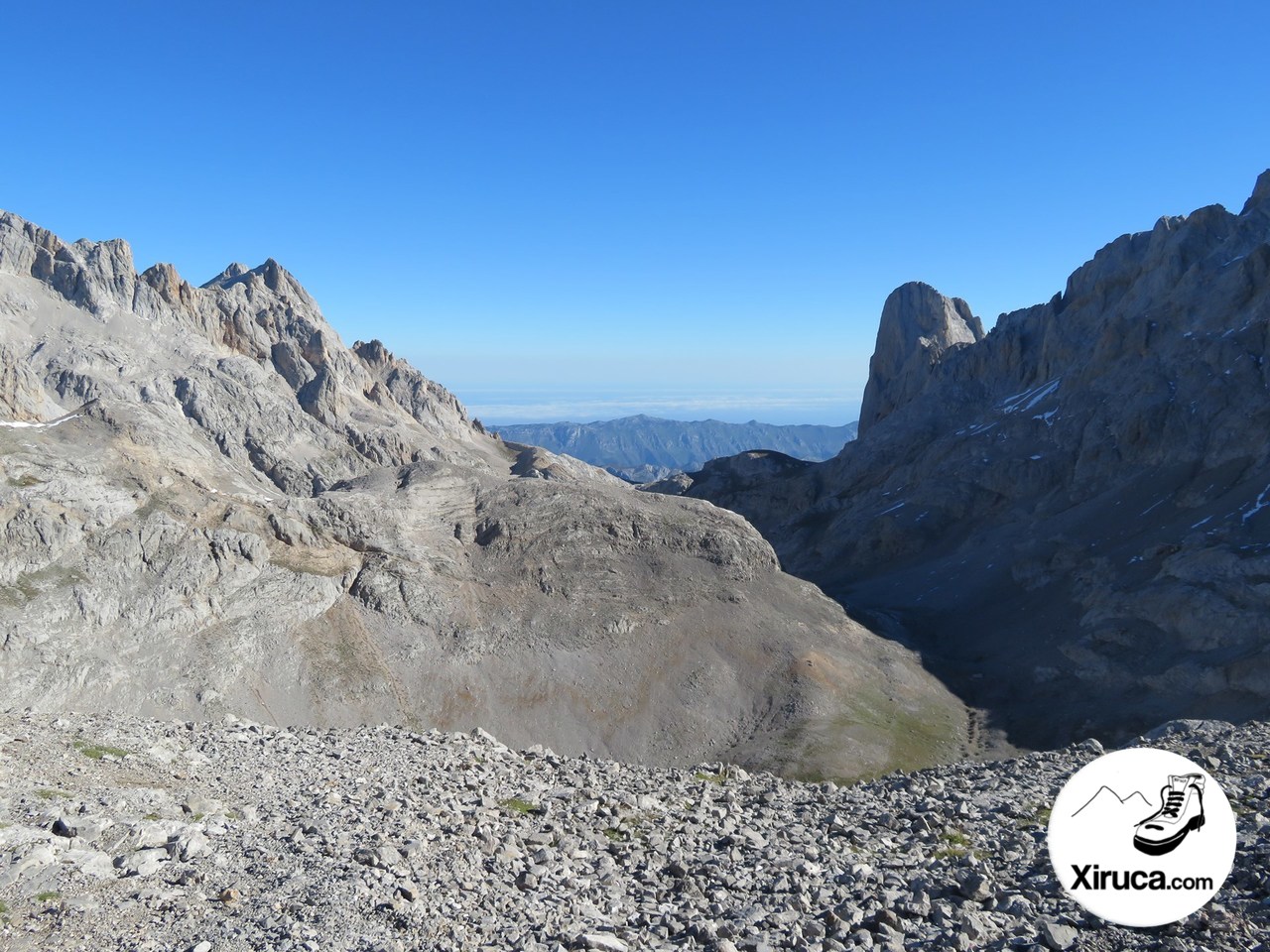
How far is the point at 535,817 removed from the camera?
27062mm

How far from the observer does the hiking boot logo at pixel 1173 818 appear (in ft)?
62.3

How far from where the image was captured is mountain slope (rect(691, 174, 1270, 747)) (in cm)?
8250

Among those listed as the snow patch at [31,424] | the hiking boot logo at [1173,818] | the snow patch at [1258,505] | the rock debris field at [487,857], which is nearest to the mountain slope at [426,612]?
the snow patch at [31,424]

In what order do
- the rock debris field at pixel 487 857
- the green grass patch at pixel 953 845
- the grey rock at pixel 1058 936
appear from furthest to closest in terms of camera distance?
the green grass patch at pixel 953 845 < the rock debris field at pixel 487 857 < the grey rock at pixel 1058 936

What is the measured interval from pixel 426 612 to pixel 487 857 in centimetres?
5124

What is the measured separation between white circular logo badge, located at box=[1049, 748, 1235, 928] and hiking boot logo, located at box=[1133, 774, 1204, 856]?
A: 0.02m

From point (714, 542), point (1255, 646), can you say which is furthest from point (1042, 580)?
point (714, 542)

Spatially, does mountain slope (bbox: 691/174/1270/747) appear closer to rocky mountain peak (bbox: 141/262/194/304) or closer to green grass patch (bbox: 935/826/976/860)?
green grass patch (bbox: 935/826/976/860)

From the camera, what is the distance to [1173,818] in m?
19.5

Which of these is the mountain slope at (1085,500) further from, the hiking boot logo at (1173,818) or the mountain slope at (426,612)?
the hiking boot logo at (1173,818)

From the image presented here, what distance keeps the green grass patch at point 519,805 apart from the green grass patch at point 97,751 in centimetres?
1250

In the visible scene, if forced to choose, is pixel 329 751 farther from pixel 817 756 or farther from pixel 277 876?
pixel 817 756

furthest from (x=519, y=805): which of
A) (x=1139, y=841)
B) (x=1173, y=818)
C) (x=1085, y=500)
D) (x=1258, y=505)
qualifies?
(x=1085, y=500)

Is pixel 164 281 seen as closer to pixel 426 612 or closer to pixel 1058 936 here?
pixel 426 612
